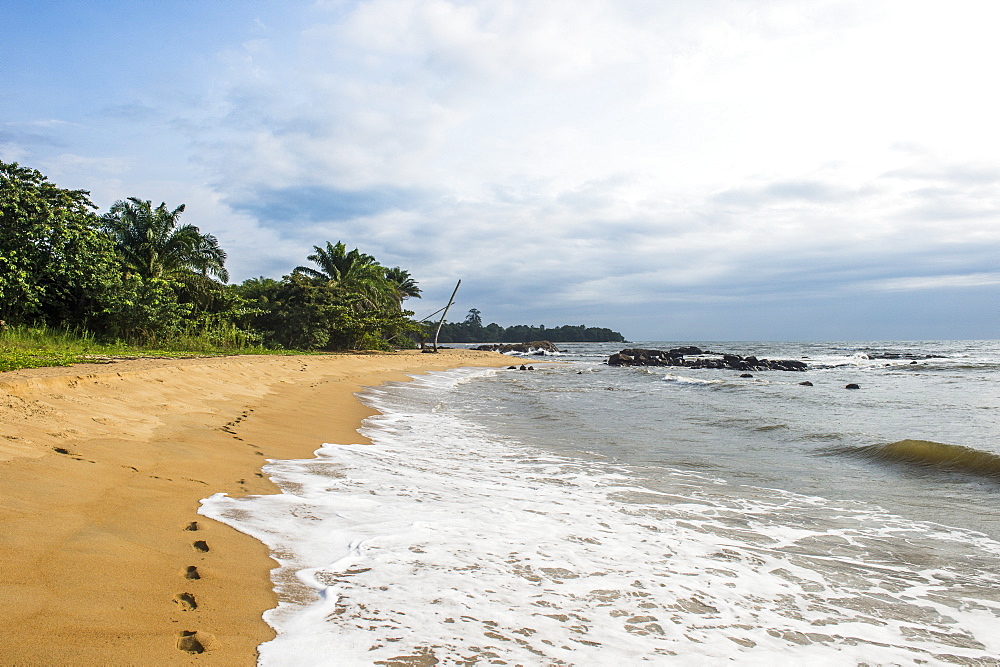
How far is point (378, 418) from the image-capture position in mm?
10258

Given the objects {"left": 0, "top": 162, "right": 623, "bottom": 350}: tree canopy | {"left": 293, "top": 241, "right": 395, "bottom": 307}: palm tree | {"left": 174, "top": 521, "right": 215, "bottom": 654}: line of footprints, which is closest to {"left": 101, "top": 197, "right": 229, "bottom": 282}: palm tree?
{"left": 0, "top": 162, "right": 623, "bottom": 350}: tree canopy

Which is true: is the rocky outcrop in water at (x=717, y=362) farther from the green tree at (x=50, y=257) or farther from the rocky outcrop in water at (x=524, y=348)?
the green tree at (x=50, y=257)

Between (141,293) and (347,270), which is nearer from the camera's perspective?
(141,293)

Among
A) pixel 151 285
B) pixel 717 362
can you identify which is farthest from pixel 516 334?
pixel 151 285

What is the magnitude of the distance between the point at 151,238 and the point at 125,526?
24.0 m

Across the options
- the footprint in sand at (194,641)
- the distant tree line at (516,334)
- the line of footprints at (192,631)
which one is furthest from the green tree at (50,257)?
the distant tree line at (516,334)

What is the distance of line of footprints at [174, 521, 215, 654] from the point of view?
2.19 meters

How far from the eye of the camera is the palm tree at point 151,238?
22.7m

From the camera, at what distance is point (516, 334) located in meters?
130

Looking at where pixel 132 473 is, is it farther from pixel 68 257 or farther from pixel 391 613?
pixel 68 257

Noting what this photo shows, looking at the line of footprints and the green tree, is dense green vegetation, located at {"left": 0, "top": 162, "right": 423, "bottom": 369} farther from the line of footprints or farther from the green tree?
the line of footprints

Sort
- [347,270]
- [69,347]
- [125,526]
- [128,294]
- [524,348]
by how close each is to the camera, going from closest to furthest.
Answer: [125,526] → [69,347] → [128,294] → [347,270] → [524,348]

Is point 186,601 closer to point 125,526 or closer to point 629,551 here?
point 125,526

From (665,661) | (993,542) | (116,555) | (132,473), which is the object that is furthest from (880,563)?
(132,473)
